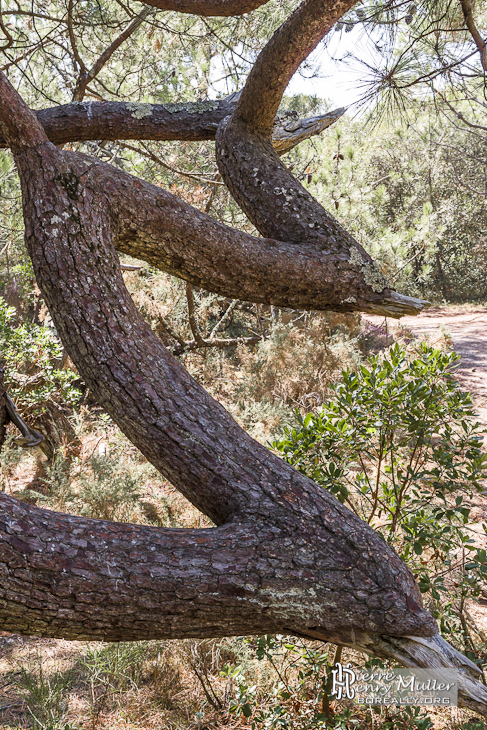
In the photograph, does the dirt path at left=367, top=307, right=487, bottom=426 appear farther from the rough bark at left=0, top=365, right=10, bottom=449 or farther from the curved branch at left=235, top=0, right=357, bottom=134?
the rough bark at left=0, top=365, right=10, bottom=449

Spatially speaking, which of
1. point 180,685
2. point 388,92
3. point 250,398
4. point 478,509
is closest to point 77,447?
point 250,398

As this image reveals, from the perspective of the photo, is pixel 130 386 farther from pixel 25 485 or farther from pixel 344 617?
pixel 25 485

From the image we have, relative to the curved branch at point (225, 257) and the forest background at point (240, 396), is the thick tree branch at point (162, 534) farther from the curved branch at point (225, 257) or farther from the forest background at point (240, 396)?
the forest background at point (240, 396)

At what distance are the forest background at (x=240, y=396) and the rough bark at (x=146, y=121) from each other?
3.6 inches

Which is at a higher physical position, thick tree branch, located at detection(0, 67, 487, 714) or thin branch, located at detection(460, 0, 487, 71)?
thin branch, located at detection(460, 0, 487, 71)

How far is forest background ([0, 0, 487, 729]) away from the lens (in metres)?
2.00

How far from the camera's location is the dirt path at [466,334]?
4903 millimetres

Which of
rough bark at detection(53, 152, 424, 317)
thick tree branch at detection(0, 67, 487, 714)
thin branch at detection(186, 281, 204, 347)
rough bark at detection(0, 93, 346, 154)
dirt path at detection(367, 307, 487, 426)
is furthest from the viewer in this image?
dirt path at detection(367, 307, 487, 426)

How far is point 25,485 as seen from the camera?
4418 millimetres

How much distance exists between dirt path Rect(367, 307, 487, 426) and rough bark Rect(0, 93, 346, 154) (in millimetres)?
2683

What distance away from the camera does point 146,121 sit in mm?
2346

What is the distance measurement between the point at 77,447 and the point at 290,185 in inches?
146

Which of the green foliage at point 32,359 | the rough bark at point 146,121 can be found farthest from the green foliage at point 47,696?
the rough bark at point 146,121

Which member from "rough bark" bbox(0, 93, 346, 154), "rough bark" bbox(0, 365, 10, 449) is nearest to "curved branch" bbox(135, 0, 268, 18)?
"rough bark" bbox(0, 93, 346, 154)
